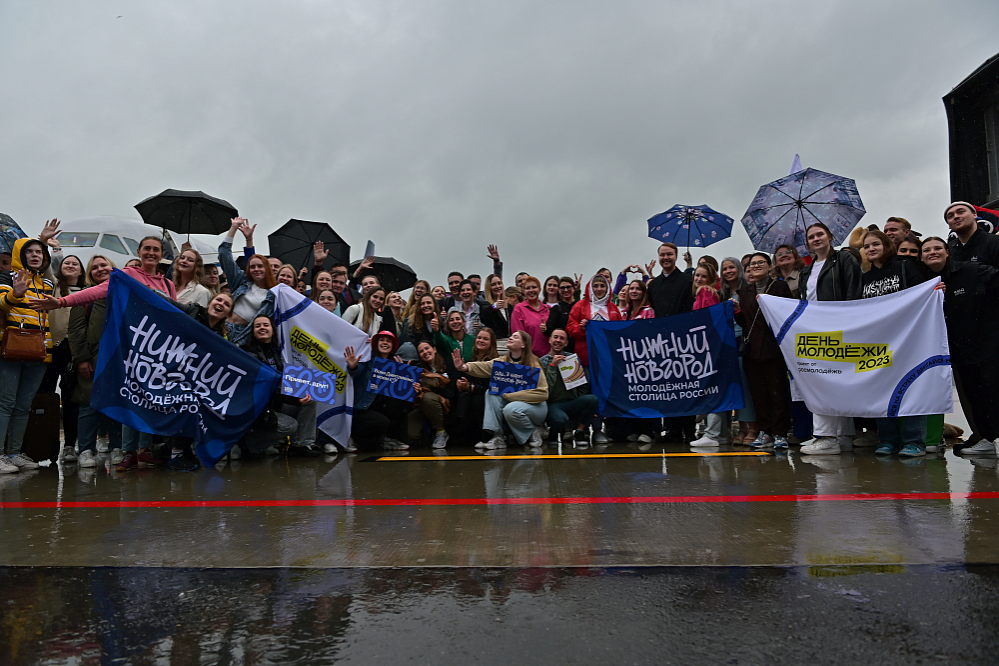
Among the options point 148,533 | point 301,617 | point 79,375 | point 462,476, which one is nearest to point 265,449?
point 79,375

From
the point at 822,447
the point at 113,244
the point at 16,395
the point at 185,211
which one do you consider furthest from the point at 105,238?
the point at 822,447

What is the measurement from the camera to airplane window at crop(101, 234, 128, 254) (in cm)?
2175

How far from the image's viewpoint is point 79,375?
22.7ft

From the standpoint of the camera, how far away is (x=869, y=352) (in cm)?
674

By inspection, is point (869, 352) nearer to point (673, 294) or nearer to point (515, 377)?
point (673, 294)

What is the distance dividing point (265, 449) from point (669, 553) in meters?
5.14

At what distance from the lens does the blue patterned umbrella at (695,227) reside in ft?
36.1

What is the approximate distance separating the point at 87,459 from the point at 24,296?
160cm

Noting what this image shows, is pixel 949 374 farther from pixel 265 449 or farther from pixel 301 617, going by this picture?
pixel 265 449

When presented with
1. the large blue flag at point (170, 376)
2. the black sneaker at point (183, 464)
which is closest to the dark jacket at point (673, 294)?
Answer: the large blue flag at point (170, 376)

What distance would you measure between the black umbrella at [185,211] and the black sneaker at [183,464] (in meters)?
8.05

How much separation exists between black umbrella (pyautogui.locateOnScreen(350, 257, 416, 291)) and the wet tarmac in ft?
26.2

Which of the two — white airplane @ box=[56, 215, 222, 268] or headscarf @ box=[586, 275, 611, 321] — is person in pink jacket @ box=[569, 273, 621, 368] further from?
white airplane @ box=[56, 215, 222, 268]

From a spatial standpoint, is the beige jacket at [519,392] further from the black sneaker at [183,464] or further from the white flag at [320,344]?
the black sneaker at [183,464]
